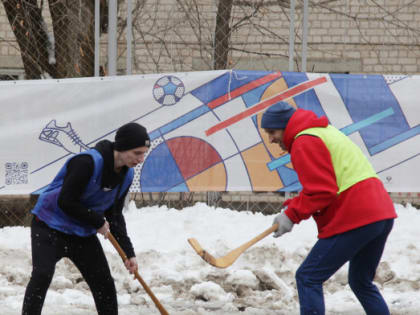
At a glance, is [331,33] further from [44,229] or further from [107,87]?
[44,229]

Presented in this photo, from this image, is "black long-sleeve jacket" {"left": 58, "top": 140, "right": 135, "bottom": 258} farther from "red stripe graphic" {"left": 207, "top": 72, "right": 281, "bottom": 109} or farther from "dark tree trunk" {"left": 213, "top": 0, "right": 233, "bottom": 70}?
"dark tree trunk" {"left": 213, "top": 0, "right": 233, "bottom": 70}

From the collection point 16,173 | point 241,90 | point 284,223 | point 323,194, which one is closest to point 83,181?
point 284,223

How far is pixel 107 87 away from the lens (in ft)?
23.6

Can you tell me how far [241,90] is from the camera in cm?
720

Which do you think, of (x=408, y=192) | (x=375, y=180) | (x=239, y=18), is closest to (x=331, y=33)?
(x=239, y=18)

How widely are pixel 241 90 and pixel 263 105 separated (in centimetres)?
27

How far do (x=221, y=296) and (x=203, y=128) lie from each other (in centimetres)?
202

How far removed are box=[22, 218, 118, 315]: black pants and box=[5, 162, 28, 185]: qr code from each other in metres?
2.99

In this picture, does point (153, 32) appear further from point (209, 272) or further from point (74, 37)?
point (209, 272)

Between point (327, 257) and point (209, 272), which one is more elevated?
point (327, 257)

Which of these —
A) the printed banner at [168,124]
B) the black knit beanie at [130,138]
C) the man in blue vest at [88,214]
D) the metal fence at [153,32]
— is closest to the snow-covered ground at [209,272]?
the printed banner at [168,124]

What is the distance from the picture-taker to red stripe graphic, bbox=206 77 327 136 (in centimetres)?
718

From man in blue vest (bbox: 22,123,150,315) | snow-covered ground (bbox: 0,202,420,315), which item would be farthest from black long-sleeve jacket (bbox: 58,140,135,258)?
snow-covered ground (bbox: 0,202,420,315)

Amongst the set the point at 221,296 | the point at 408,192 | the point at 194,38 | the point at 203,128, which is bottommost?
the point at 221,296
